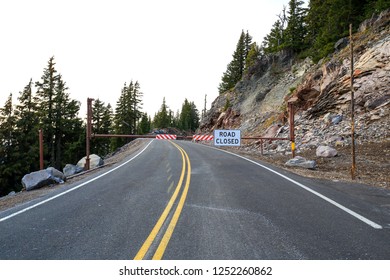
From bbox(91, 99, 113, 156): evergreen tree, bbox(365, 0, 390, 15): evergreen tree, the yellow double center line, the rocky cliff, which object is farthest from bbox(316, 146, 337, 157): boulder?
bbox(91, 99, 113, 156): evergreen tree

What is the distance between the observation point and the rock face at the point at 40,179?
28.2 ft

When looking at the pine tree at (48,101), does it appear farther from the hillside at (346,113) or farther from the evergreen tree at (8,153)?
the hillside at (346,113)

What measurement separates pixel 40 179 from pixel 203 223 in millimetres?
7287

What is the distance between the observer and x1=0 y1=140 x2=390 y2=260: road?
336 centimetres

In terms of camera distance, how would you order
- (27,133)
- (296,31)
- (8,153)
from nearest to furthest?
(8,153) → (27,133) → (296,31)

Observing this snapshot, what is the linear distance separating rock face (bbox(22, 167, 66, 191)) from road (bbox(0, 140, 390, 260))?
1.95m

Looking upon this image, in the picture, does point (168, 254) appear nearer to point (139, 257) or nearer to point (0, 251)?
point (139, 257)

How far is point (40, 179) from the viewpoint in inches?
344

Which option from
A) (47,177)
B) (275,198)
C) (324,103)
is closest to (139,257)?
(275,198)

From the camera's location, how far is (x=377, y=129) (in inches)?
544

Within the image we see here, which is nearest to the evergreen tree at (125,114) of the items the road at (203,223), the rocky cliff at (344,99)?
the rocky cliff at (344,99)

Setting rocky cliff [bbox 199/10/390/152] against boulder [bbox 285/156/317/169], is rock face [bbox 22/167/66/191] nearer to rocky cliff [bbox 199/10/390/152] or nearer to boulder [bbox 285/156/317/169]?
boulder [bbox 285/156/317/169]

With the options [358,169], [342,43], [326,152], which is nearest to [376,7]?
[342,43]

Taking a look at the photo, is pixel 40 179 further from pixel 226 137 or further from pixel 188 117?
pixel 188 117
